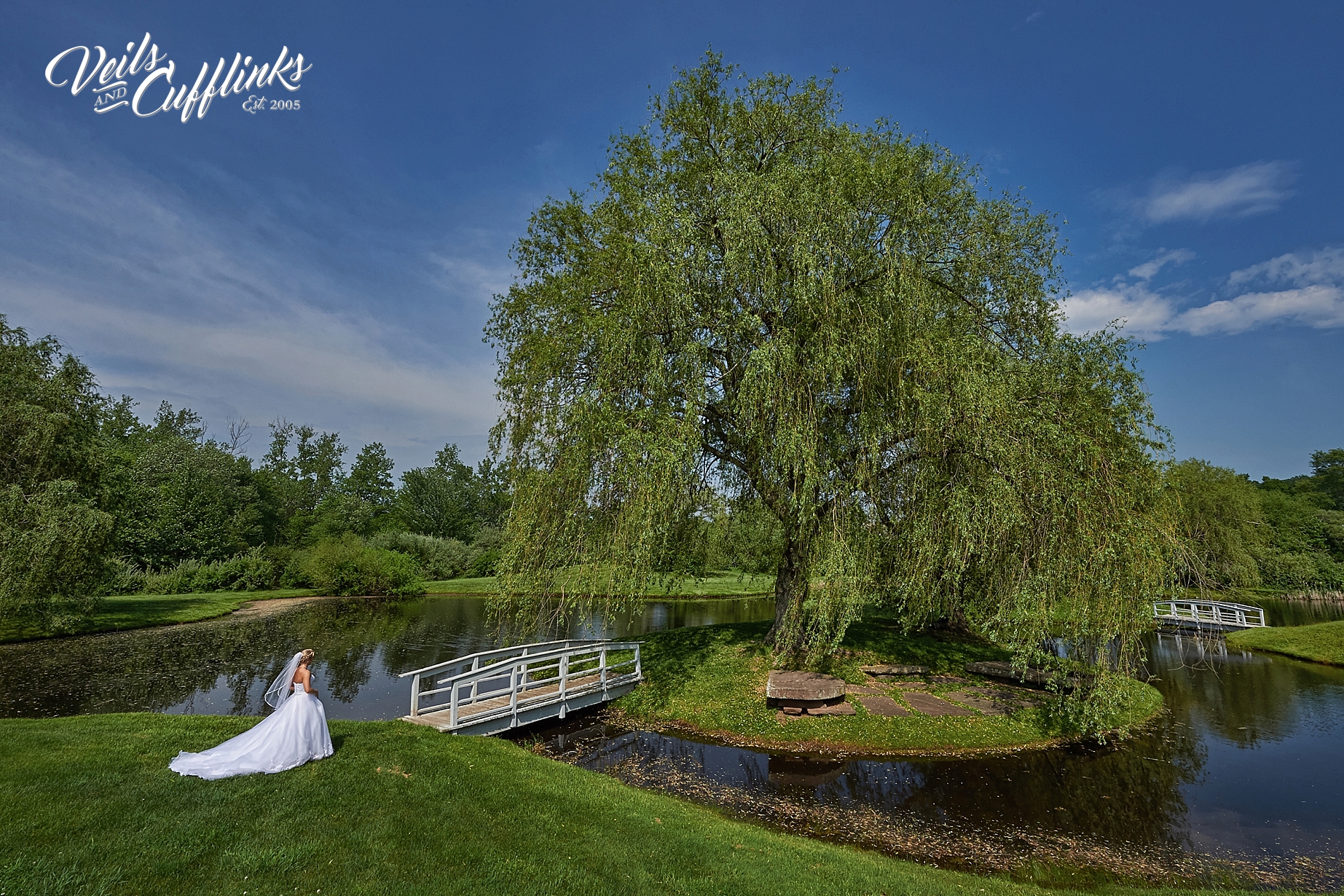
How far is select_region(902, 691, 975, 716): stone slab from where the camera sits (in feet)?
50.3

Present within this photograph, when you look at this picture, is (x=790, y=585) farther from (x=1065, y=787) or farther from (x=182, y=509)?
(x=182, y=509)

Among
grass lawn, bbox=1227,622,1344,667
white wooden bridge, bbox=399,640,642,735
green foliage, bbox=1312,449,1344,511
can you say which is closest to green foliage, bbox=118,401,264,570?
white wooden bridge, bbox=399,640,642,735

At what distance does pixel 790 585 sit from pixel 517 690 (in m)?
8.75

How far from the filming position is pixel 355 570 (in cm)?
4966

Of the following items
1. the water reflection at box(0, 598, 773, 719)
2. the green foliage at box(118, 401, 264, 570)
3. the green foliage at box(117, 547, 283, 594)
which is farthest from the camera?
the green foliage at box(118, 401, 264, 570)

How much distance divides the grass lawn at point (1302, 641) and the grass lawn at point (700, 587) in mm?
27672

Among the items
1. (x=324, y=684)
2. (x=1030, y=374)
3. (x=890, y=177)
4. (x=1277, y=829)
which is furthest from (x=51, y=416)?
(x=1277, y=829)

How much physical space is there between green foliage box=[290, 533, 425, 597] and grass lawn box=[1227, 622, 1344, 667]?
186 ft

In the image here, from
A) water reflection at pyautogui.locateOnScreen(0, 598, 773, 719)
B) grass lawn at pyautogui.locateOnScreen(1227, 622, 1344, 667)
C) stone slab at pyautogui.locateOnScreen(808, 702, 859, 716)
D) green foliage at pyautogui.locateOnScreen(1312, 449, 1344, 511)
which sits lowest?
water reflection at pyautogui.locateOnScreen(0, 598, 773, 719)

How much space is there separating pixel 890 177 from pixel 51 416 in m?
35.0

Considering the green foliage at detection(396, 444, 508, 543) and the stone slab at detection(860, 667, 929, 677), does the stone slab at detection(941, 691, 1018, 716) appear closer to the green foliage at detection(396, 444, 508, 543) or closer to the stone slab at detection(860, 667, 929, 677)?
the stone slab at detection(860, 667, 929, 677)

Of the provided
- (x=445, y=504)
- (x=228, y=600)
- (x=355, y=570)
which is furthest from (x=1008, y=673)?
(x=445, y=504)

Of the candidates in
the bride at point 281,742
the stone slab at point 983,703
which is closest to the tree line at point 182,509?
the bride at point 281,742

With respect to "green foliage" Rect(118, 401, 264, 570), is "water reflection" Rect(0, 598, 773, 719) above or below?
below
